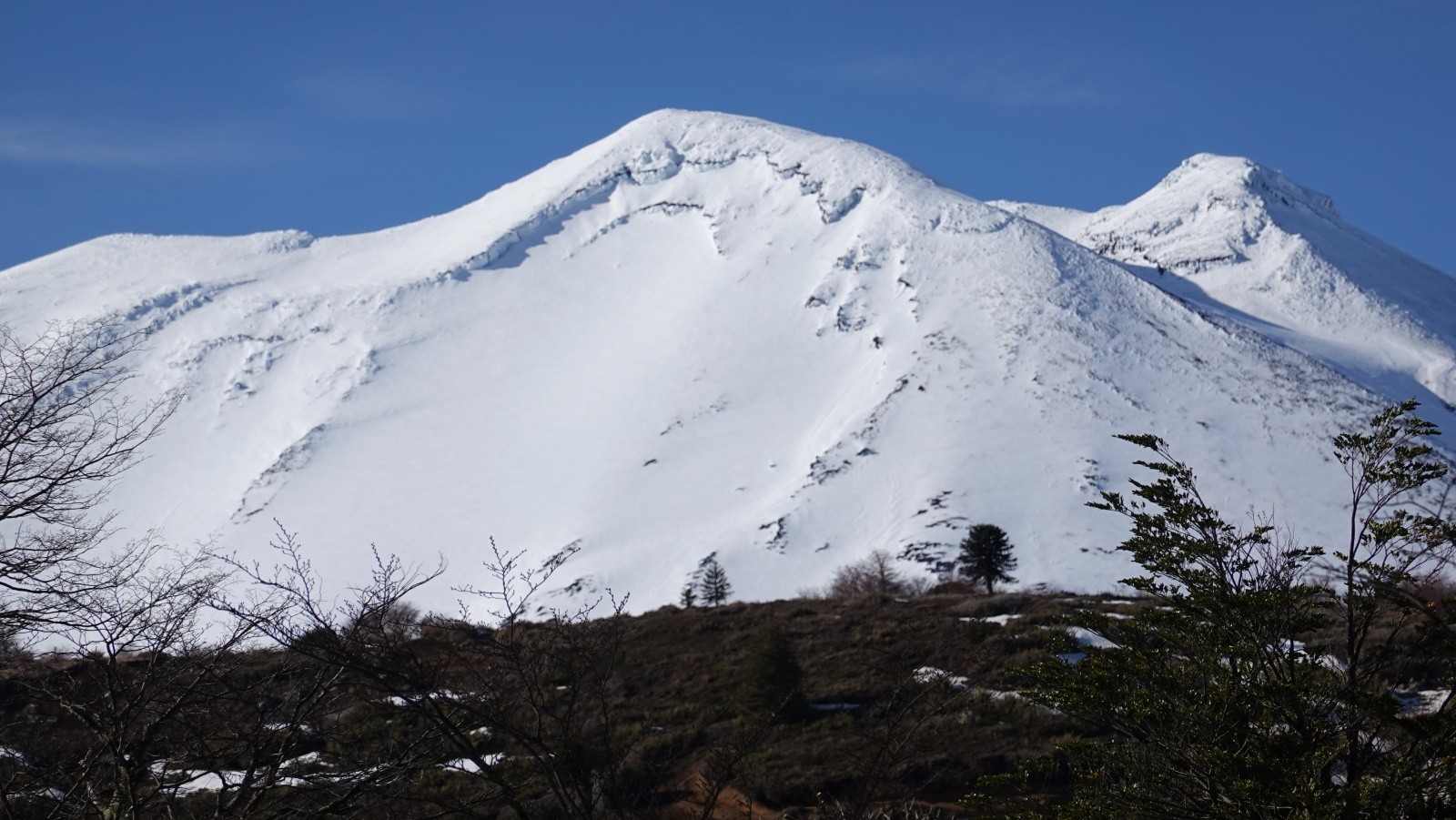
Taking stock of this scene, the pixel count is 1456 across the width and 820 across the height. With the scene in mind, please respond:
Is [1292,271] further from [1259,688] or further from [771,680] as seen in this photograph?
[1259,688]

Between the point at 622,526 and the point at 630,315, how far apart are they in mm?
32811

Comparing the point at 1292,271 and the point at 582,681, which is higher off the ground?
the point at 1292,271

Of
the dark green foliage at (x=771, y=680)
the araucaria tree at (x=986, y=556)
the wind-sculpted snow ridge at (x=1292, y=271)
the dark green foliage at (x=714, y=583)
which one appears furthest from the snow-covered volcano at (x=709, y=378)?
the dark green foliage at (x=771, y=680)

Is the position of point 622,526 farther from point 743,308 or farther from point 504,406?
point 743,308

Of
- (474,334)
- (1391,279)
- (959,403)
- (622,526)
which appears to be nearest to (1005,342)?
(959,403)

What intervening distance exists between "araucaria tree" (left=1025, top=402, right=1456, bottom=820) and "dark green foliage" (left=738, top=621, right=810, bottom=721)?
1386 centimetres

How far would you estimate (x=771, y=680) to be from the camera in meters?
23.8

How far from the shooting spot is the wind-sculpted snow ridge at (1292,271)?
101 meters

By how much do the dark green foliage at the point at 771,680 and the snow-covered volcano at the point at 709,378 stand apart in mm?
28681

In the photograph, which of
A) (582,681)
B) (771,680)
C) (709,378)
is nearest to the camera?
(582,681)

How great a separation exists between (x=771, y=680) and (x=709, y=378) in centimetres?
6085

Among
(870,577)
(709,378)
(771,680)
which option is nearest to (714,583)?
(870,577)

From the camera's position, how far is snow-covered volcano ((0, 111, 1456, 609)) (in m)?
64.0

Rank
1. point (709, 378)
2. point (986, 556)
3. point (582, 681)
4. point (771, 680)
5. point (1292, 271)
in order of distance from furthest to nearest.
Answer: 1. point (1292, 271)
2. point (709, 378)
3. point (986, 556)
4. point (771, 680)
5. point (582, 681)
